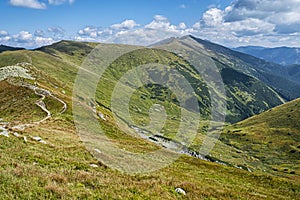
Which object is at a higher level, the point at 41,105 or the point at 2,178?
the point at 2,178

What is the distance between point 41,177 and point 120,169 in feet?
33.8

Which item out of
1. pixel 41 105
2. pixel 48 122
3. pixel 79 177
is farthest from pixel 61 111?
pixel 79 177

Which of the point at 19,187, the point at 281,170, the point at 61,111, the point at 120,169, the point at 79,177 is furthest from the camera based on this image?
the point at 281,170

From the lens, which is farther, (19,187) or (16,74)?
(16,74)

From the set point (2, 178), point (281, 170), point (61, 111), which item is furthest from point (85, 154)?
point (281, 170)

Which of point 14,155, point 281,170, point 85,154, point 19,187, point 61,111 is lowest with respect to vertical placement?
point 281,170

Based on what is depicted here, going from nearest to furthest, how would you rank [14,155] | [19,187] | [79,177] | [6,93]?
[19,187] < [79,177] < [14,155] < [6,93]

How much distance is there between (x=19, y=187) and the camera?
14477 mm

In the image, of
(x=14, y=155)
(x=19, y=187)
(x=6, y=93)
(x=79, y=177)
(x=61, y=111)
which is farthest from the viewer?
(x=6, y=93)

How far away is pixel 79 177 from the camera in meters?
18.2

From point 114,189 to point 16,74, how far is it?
5065 inches

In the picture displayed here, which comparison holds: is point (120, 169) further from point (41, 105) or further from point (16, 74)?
point (16, 74)

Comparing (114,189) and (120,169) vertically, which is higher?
(114,189)

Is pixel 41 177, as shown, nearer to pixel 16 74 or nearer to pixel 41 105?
pixel 41 105
